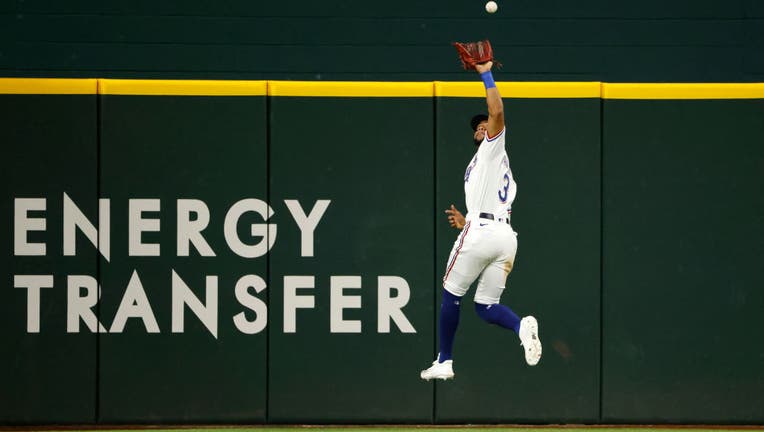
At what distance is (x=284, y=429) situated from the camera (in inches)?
318

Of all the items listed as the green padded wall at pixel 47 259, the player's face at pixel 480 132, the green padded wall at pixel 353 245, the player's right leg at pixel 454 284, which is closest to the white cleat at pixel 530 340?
the player's right leg at pixel 454 284

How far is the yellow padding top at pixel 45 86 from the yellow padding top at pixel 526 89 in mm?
2476

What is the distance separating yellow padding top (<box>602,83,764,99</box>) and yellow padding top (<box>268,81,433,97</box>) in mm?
1339

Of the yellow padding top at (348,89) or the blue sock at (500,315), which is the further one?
the yellow padding top at (348,89)

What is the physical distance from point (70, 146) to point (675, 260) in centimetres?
436

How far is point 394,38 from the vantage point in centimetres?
955

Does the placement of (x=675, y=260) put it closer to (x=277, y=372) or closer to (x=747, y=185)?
(x=747, y=185)

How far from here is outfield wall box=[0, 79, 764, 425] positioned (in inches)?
317

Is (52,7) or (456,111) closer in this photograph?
(456,111)

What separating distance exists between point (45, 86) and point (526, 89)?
3376mm

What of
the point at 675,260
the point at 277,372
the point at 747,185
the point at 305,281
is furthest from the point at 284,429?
the point at 747,185

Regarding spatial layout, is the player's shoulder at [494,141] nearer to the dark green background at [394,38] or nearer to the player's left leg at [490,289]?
the player's left leg at [490,289]

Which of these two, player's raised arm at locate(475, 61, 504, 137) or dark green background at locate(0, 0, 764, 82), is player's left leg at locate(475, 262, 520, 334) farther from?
dark green background at locate(0, 0, 764, 82)

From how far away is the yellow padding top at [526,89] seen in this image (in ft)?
26.5
